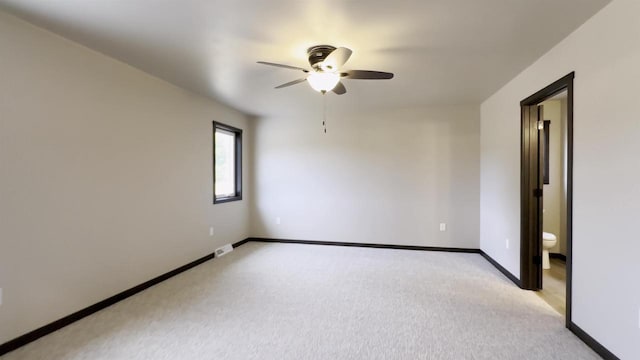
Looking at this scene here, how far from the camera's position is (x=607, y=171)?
196 cm

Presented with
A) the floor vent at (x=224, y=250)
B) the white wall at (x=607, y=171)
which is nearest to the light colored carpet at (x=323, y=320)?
the white wall at (x=607, y=171)

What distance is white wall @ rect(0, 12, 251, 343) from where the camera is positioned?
2.12 m

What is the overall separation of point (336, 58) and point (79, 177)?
2.36m

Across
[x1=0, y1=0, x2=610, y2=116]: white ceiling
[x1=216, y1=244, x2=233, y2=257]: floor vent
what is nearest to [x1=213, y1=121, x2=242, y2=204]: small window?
[x1=216, y1=244, x2=233, y2=257]: floor vent

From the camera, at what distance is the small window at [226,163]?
15.4 feet

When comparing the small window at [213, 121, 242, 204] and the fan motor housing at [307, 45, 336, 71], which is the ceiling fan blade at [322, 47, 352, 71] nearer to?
the fan motor housing at [307, 45, 336, 71]

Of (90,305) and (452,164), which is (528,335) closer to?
(452,164)

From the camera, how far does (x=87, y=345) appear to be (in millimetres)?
2172

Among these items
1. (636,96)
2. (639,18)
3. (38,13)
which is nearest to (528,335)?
(636,96)

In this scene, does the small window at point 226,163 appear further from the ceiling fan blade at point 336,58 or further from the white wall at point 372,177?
the ceiling fan blade at point 336,58

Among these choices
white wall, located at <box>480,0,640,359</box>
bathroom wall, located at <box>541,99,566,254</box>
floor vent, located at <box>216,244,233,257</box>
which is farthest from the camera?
floor vent, located at <box>216,244,233,257</box>

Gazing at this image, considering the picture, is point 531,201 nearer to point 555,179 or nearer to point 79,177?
point 555,179

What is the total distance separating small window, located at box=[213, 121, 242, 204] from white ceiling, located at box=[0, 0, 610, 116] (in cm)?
147

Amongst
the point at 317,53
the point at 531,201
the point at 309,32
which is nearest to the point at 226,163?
the point at 317,53
